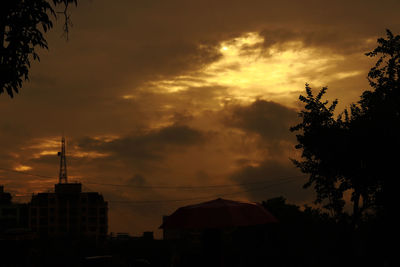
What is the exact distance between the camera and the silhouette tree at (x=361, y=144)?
2159 cm

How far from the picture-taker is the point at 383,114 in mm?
21469

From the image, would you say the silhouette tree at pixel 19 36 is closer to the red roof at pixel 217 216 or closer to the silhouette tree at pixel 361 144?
the red roof at pixel 217 216

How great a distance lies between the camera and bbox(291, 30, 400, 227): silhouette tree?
2159cm

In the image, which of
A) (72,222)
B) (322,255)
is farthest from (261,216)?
(72,222)

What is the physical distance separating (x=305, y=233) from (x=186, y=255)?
114ft

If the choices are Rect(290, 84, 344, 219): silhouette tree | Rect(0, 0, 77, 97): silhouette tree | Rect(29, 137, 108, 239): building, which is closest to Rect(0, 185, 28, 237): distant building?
Rect(29, 137, 108, 239): building

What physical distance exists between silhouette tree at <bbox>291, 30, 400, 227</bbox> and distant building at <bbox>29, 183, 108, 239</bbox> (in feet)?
414

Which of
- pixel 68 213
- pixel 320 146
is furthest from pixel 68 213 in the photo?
pixel 320 146

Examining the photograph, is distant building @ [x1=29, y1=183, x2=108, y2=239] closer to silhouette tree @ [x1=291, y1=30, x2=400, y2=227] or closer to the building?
the building

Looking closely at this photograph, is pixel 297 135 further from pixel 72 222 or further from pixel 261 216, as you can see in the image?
pixel 72 222

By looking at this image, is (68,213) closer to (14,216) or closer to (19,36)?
(14,216)

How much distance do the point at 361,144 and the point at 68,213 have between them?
130763 mm

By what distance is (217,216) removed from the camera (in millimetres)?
13555

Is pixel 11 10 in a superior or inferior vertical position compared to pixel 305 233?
superior
